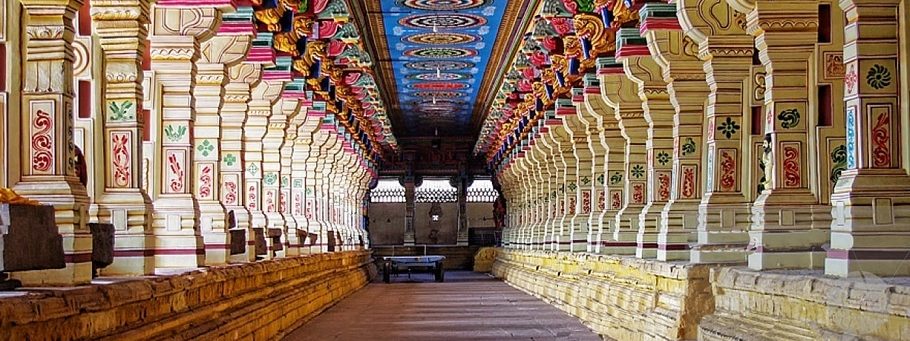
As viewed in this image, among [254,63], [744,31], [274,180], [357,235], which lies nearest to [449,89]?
[357,235]

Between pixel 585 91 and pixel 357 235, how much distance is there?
2295 centimetres

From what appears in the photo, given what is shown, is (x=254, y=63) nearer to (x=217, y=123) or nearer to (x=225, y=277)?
(x=217, y=123)

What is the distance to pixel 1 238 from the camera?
6637 millimetres

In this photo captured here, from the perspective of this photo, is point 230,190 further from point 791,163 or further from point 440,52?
point 440,52

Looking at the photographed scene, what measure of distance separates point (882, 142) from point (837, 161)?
2321 millimetres

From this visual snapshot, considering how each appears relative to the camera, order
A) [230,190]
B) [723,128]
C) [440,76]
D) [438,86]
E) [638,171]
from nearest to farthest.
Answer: [723,128] < [230,190] < [638,171] < [440,76] < [438,86]

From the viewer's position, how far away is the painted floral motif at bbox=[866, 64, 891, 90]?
7613 millimetres

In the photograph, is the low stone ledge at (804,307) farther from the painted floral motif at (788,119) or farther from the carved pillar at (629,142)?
the carved pillar at (629,142)

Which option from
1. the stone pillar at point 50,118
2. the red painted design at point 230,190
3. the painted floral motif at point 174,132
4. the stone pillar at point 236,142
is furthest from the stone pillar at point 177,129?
the stone pillar at point 50,118

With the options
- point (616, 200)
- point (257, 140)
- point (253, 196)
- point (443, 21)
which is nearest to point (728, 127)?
point (257, 140)

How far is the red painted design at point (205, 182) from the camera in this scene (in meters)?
14.0

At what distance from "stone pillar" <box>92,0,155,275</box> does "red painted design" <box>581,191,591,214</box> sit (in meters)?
14.1

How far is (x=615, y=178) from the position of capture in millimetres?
19828

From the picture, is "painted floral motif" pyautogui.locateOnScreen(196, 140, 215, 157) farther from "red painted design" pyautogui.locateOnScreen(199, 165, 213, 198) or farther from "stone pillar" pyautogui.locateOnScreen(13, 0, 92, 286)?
"stone pillar" pyautogui.locateOnScreen(13, 0, 92, 286)
